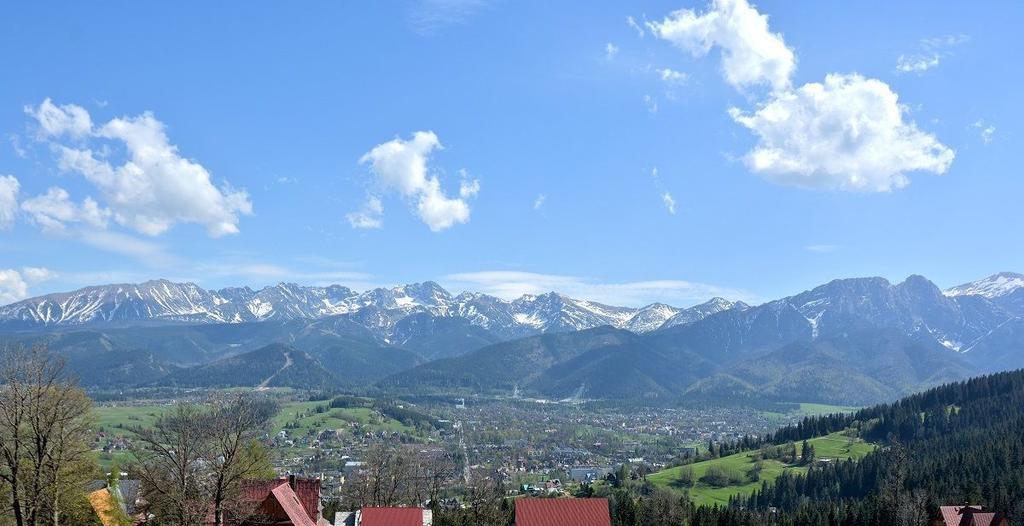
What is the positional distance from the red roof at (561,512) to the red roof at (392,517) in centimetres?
850

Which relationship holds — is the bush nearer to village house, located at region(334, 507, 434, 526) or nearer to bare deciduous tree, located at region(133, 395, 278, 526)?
village house, located at region(334, 507, 434, 526)

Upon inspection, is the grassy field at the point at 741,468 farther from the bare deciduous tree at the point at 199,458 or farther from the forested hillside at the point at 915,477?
the bare deciduous tree at the point at 199,458

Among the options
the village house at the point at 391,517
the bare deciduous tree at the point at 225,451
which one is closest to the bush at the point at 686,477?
the village house at the point at 391,517

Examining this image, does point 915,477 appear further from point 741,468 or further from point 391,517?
point 391,517

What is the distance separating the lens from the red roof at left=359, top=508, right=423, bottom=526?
5922 cm

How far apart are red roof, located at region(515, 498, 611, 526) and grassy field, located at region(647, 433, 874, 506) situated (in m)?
97.7

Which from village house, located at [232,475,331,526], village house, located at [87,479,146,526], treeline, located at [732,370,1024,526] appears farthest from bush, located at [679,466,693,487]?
village house, located at [87,479,146,526]

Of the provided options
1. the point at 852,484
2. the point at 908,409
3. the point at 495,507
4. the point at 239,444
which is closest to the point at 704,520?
the point at 495,507

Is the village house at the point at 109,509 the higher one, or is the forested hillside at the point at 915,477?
the village house at the point at 109,509

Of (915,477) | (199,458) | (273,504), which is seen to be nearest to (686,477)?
(915,477)

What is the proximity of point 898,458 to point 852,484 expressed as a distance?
64126 mm

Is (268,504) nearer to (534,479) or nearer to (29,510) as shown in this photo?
(29,510)

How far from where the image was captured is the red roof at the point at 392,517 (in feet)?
194

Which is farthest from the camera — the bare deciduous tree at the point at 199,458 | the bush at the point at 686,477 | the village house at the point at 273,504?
the bush at the point at 686,477
